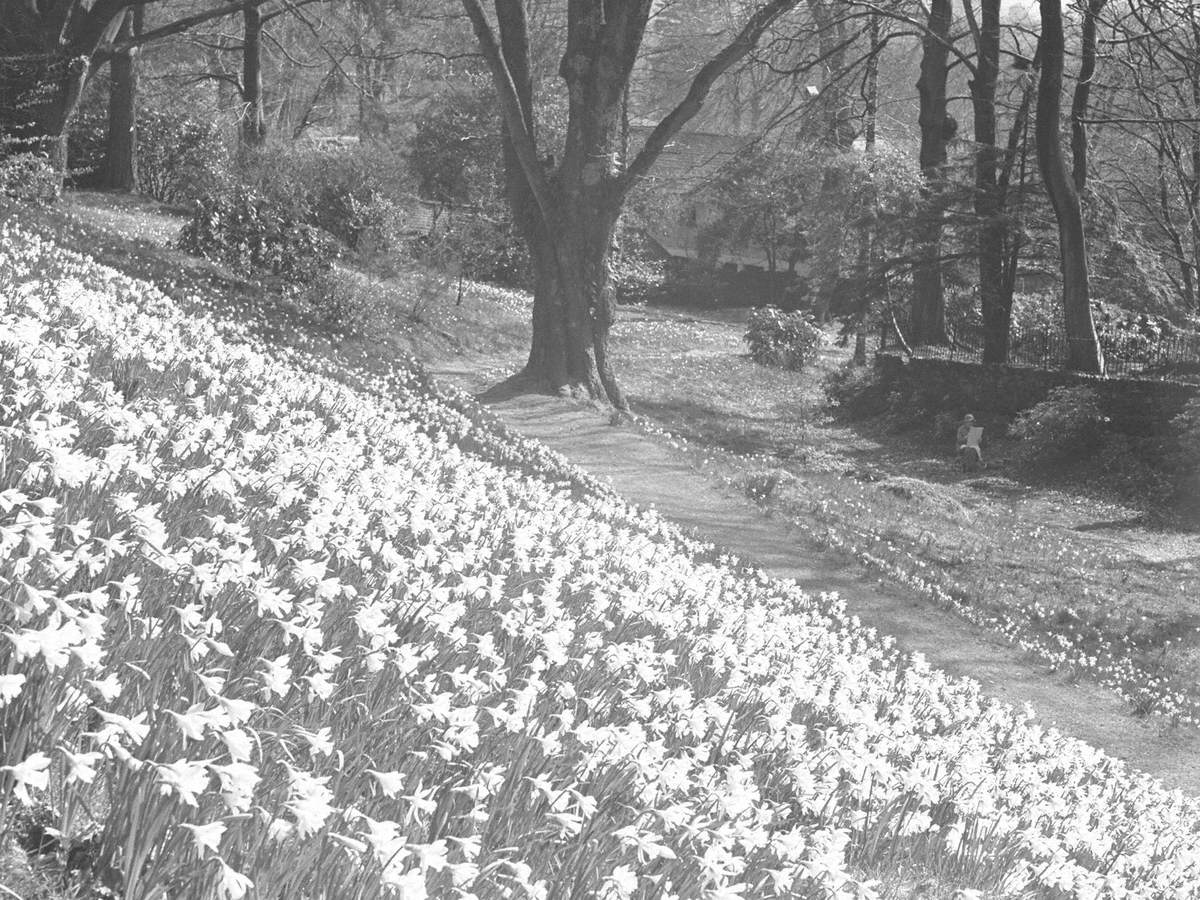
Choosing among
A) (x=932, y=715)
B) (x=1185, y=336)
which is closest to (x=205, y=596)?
(x=932, y=715)

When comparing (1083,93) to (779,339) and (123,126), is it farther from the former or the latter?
(123,126)

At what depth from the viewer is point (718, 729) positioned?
474cm

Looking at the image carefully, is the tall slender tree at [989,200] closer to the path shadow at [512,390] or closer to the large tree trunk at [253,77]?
the path shadow at [512,390]

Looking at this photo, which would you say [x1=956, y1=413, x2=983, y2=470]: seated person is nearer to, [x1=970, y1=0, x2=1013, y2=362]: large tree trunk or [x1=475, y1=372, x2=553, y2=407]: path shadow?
[x1=970, y1=0, x2=1013, y2=362]: large tree trunk

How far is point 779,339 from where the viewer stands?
127 feet

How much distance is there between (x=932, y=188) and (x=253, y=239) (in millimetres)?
17092

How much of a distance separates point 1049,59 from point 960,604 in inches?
674

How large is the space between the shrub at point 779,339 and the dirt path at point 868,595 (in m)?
18.5

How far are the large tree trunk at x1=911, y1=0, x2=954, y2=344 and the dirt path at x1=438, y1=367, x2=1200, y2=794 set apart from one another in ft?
44.2

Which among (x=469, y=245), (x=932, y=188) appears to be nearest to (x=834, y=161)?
(x=932, y=188)

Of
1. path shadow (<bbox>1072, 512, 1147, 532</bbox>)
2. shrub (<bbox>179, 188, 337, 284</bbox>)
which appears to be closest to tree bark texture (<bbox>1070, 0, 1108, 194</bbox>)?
path shadow (<bbox>1072, 512, 1147, 532</bbox>)

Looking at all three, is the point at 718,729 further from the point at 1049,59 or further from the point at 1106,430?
the point at 1049,59

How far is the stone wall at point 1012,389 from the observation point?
24141mm

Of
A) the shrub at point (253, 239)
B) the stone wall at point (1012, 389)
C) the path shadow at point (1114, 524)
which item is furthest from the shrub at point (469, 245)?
the path shadow at point (1114, 524)
